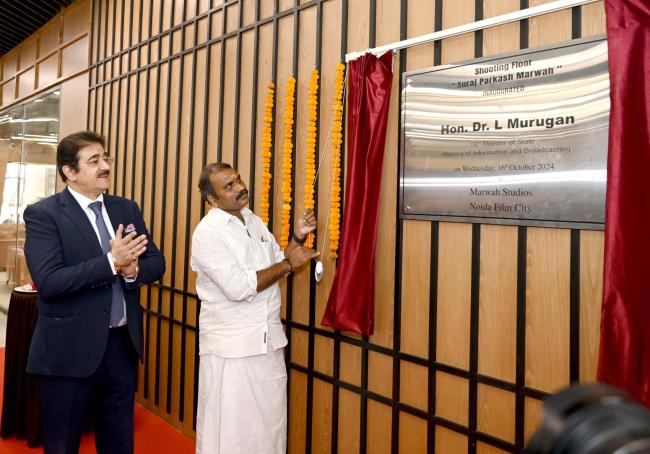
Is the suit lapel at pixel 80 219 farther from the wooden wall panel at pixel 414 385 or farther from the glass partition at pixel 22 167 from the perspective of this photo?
the glass partition at pixel 22 167

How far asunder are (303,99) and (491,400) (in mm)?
1798

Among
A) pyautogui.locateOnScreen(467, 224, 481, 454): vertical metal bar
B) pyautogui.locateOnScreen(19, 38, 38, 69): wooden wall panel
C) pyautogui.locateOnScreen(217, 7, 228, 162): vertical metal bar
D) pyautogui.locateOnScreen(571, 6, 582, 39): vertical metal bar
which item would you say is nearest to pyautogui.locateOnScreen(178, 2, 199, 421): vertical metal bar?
pyautogui.locateOnScreen(217, 7, 228, 162): vertical metal bar

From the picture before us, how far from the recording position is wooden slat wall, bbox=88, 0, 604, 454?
71.7 inches

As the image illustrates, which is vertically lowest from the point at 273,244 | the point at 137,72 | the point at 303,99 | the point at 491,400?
the point at 491,400

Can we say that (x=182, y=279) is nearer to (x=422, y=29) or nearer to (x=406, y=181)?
(x=406, y=181)

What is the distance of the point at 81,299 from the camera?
6.86 ft

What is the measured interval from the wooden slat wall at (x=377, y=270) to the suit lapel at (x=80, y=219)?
104 centimetres

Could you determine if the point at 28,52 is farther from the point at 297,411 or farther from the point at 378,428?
the point at 378,428

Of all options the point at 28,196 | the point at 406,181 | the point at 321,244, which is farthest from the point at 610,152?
the point at 28,196

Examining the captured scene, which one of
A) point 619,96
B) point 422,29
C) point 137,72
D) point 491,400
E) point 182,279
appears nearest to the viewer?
point 619,96

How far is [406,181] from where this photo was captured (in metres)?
2.20

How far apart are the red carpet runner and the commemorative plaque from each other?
2347 millimetres

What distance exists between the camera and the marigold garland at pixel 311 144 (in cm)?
256

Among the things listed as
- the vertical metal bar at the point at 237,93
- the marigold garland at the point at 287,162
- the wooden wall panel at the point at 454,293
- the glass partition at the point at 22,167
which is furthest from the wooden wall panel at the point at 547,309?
the glass partition at the point at 22,167
